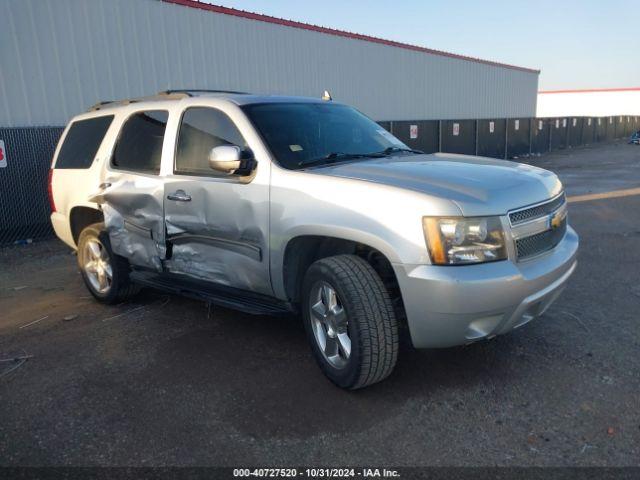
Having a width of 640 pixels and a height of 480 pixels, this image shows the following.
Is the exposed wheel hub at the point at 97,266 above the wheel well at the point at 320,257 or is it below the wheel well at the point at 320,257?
below

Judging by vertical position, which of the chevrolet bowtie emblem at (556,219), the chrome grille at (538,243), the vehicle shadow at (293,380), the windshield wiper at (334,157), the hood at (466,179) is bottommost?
the vehicle shadow at (293,380)

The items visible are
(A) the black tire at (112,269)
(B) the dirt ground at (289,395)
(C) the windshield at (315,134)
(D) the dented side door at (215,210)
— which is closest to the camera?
(B) the dirt ground at (289,395)

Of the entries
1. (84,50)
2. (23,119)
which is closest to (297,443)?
(23,119)

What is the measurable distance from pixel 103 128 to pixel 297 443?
3679mm

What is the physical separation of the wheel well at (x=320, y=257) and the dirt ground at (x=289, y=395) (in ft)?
1.76

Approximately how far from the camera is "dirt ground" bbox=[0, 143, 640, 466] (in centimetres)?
269

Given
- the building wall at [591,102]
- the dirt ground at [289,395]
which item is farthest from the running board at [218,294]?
the building wall at [591,102]

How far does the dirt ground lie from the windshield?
56.0 inches

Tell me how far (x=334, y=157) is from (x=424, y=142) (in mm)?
14678

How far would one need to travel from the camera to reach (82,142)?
5.26 meters

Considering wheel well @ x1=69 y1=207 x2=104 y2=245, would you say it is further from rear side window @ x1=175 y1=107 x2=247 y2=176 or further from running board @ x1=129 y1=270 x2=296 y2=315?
rear side window @ x1=175 y1=107 x2=247 y2=176

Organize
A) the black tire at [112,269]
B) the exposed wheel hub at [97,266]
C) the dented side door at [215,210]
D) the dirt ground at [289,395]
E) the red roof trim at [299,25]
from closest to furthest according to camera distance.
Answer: the dirt ground at [289,395] → the dented side door at [215,210] → the black tire at [112,269] → the exposed wheel hub at [97,266] → the red roof trim at [299,25]

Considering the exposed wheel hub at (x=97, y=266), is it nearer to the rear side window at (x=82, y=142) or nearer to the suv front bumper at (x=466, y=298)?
the rear side window at (x=82, y=142)

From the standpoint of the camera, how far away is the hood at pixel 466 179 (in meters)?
2.91
